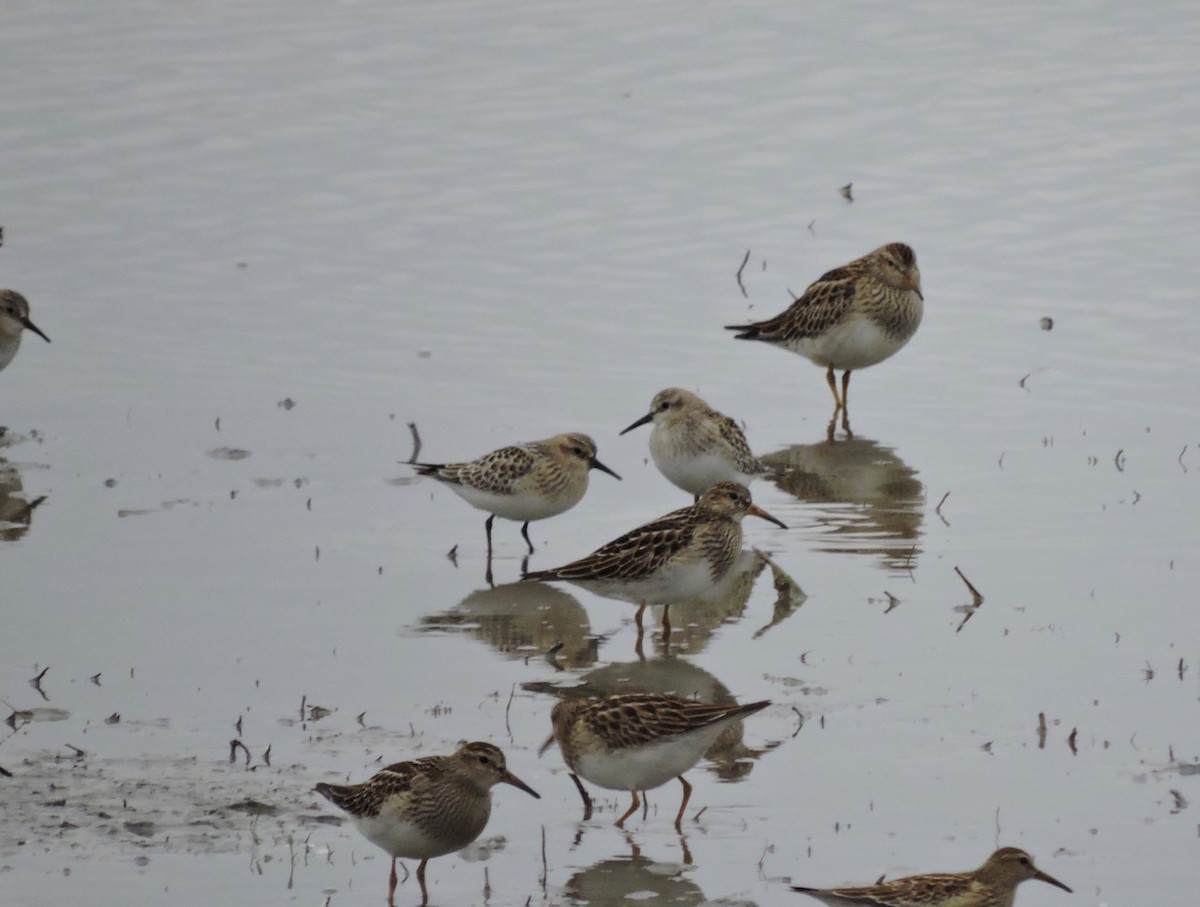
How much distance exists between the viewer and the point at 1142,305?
19.7m

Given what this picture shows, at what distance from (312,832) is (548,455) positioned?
5.23 meters

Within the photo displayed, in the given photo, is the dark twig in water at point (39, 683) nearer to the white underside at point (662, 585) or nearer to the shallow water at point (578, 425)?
the shallow water at point (578, 425)

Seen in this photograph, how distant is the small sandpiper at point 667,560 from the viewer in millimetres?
12555

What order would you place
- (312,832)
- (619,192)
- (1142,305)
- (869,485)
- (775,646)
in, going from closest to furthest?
1. (312,832)
2. (775,646)
3. (869,485)
4. (1142,305)
5. (619,192)

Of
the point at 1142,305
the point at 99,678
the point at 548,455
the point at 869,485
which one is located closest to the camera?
the point at 99,678

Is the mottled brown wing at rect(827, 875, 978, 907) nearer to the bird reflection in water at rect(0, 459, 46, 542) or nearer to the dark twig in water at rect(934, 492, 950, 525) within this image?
the dark twig in water at rect(934, 492, 950, 525)

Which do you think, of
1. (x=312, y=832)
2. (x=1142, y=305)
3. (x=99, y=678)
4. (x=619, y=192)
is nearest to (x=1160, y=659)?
(x=312, y=832)

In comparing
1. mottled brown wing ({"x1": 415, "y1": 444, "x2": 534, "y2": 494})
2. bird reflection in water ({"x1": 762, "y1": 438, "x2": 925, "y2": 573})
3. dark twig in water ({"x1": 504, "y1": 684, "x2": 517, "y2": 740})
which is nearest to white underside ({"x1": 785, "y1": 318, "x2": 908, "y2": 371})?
bird reflection in water ({"x1": 762, "y1": 438, "x2": 925, "y2": 573})

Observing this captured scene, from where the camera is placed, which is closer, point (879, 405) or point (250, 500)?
point (250, 500)

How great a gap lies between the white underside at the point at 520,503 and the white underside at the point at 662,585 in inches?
62.6

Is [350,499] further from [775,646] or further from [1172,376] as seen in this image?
[1172,376]

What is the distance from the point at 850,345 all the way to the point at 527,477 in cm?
518

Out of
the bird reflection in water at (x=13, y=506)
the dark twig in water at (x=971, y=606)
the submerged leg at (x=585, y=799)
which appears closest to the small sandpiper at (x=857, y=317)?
the dark twig in water at (x=971, y=606)

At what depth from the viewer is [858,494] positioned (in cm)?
1584
